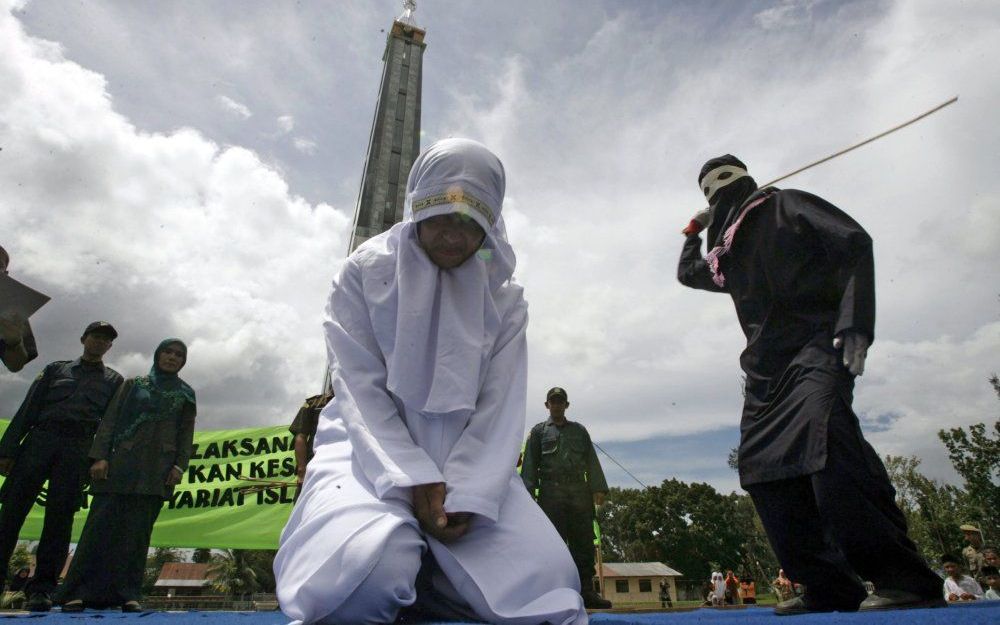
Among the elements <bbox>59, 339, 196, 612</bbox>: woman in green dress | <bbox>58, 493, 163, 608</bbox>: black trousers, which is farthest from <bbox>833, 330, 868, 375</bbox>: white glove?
<bbox>58, 493, 163, 608</bbox>: black trousers

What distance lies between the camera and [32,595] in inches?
114

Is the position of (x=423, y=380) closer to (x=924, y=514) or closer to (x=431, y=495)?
(x=431, y=495)

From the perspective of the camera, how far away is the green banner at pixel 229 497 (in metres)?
5.80

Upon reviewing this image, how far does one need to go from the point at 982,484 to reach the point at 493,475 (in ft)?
104

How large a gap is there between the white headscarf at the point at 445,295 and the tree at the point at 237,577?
4878 centimetres

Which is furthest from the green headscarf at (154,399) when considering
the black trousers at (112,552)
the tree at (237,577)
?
the tree at (237,577)

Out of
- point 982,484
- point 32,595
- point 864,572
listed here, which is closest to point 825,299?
point 864,572

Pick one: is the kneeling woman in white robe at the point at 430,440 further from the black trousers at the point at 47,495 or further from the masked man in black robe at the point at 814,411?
the black trousers at the point at 47,495

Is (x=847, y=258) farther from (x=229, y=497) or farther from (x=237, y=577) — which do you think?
(x=237, y=577)

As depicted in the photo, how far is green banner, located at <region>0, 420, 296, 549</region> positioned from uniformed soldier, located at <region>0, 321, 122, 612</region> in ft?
9.06

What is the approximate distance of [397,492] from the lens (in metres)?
1.22

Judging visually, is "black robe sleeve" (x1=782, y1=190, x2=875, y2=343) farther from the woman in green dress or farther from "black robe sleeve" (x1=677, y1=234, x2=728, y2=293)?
the woman in green dress

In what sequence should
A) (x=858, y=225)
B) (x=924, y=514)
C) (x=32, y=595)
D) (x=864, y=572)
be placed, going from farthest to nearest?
(x=924, y=514) < (x=32, y=595) < (x=858, y=225) < (x=864, y=572)

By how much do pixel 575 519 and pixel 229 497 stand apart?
3.69 metres
